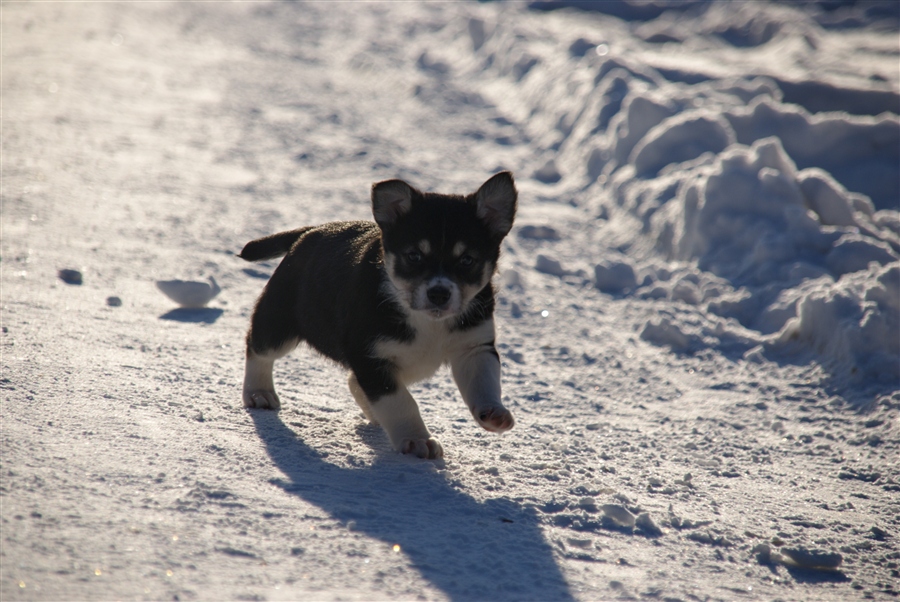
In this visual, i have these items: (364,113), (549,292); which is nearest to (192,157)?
(364,113)

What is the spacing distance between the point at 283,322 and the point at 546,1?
54.4 ft

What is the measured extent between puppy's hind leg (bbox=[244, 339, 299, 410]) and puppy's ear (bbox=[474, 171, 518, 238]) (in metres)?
1.16

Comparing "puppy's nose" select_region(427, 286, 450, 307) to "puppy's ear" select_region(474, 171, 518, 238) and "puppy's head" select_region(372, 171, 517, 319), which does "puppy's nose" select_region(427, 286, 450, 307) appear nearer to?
"puppy's head" select_region(372, 171, 517, 319)

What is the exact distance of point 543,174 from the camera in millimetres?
10102

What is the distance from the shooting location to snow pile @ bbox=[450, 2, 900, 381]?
592cm

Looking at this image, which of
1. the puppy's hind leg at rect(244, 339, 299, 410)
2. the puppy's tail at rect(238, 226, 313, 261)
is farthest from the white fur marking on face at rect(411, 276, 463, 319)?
the puppy's tail at rect(238, 226, 313, 261)

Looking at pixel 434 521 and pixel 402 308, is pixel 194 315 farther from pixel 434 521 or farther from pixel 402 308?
pixel 434 521

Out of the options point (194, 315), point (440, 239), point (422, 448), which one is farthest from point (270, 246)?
point (422, 448)

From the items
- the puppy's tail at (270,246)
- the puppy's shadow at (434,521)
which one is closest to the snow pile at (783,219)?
the puppy's shadow at (434,521)

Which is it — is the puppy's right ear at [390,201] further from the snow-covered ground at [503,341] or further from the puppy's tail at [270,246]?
the snow-covered ground at [503,341]

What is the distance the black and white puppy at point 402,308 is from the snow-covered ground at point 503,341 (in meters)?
0.28

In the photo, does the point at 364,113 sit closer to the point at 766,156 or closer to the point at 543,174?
the point at 543,174

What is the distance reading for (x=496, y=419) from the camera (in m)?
3.84

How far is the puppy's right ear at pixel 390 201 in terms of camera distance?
4.17m
